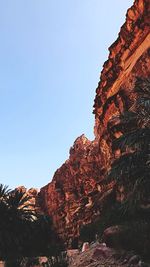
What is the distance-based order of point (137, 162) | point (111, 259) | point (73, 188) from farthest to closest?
point (73, 188)
point (137, 162)
point (111, 259)

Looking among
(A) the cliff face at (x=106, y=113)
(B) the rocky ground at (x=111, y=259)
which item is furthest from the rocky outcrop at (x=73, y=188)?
(B) the rocky ground at (x=111, y=259)

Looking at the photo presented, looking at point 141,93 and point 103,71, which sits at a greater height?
point 103,71

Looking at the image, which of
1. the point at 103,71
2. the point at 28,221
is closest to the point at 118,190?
the point at 28,221

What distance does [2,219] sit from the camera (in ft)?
107

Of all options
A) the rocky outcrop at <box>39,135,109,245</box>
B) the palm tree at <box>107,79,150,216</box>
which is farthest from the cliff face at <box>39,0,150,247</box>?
the palm tree at <box>107,79,150,216</box>

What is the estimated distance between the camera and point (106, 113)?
148 feet

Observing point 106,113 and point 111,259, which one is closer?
point 111,259

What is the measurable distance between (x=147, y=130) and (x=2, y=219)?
1910 cm

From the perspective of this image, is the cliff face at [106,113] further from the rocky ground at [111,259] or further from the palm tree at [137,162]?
the rocky ground at [111,259]

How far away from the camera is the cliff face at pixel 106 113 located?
131 feet

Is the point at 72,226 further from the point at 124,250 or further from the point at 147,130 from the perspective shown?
the point at 124,250

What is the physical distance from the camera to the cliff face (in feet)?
131

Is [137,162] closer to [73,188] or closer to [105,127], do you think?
[105,127]

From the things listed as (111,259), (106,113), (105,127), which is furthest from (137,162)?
(105,127)
